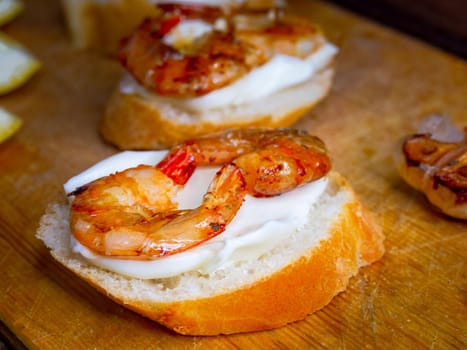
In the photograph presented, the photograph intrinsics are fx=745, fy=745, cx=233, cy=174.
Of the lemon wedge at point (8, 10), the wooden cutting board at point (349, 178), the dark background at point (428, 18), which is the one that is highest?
the lemon wedge at point (8, 10)

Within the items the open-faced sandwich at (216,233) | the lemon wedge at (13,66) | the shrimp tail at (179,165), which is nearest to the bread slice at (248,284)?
the open-faced sandwich at (216,233)

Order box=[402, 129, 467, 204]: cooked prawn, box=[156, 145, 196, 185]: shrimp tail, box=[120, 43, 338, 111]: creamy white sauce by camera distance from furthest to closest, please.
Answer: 1. box=[120, 43, 338, 111]: creamy white sauce
2. box=[402, 129, 467, 204]: cooked prawn
3. box=[156, 145, 196, 185]: shrimp tail

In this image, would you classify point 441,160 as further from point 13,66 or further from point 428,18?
point 13,66

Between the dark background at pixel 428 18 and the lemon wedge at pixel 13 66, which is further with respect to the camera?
the dark background at pixel 428 18

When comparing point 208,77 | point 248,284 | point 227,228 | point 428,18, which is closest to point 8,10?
point 208,77

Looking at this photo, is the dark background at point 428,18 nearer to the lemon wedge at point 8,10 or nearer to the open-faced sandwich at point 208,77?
the open-faced sandwich at point 208,77

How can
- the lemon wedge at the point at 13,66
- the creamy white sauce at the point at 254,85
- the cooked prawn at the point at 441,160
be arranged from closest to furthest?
the cooked prawn at the point at 441,160, the creamy white sauce at the point at 254,85, the lemon wedge at the point at 13,66

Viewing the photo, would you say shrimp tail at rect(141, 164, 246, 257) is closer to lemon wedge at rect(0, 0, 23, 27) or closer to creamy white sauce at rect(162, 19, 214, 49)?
creamy white sauce at rect(162, 19, 214, 49)

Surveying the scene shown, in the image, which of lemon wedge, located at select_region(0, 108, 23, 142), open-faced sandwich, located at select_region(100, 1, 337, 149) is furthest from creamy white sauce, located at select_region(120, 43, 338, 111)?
lemon wedge, located at select_region(0, 108, 23, 142)
